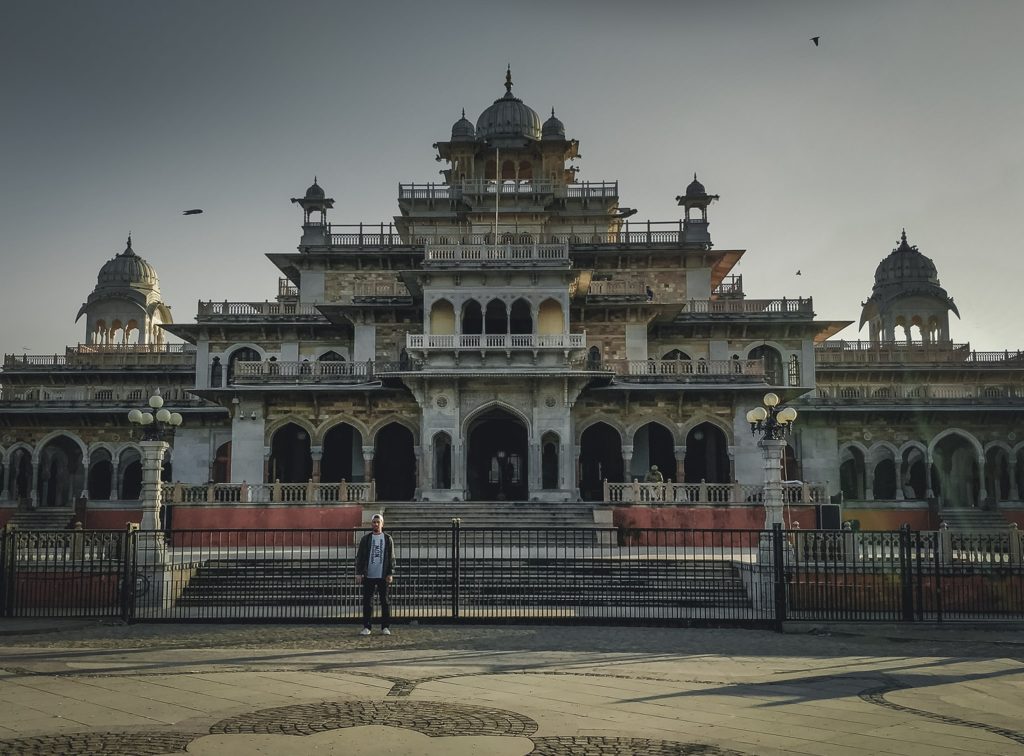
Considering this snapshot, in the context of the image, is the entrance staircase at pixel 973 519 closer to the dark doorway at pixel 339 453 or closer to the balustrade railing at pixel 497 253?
the balustrade railing at pixel 497 253

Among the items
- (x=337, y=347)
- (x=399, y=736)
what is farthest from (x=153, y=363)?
(x=399, y=736)

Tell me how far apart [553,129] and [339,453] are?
61.0 ft

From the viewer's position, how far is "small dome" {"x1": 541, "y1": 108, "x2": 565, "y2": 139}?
46281 millimetres

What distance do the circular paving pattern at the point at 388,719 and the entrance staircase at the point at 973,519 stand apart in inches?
1435

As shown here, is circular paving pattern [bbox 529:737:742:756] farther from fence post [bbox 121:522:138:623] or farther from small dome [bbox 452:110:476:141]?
small dome [bbox 452:110:476:141]

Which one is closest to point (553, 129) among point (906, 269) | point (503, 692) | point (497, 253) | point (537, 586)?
point (497, 253)

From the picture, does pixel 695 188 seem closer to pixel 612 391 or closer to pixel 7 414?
pixel 612 391

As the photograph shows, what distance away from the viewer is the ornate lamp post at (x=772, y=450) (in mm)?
19716

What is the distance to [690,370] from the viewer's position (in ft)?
124

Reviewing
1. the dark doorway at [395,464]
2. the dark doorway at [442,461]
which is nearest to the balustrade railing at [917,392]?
the dark doorway at [442,461]

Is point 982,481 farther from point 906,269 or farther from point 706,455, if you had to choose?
point 906,269

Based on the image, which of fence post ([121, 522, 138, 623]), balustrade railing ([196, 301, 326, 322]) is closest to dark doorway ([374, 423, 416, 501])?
balustrade railing ([196, 301, 326, 322])

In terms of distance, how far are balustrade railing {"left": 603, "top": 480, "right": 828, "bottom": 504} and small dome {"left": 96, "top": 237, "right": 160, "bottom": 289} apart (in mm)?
39867

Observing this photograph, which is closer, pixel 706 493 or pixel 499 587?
pixel 499 587
